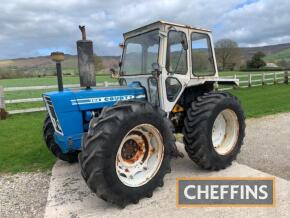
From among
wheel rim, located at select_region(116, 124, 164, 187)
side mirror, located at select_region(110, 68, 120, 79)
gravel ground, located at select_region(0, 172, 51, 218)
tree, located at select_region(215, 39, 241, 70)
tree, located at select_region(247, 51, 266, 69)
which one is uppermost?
tree, located at select_region(215, 39, 241, 70)

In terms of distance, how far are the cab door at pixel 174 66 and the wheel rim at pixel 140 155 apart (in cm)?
72

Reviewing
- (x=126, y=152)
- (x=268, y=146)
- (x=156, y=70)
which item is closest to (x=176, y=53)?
(x=156, y=70)

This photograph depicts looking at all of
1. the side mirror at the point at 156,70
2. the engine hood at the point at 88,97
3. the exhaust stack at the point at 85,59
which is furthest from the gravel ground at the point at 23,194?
the side mirror at the point at 156,70

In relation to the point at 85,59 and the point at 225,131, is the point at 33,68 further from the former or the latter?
the point at 225,131

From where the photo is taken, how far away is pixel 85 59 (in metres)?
4.79

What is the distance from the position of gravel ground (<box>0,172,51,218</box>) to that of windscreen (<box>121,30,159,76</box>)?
7.21 ft

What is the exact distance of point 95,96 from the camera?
4.40 metres

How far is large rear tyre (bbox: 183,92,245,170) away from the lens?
179 inches

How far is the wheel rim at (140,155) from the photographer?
13.1 feet

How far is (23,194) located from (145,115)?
2.09 metres

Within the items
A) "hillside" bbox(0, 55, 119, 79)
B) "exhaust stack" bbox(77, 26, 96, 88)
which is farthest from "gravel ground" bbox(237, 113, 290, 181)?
"hillside" bbox(0, 55, 119, 79)

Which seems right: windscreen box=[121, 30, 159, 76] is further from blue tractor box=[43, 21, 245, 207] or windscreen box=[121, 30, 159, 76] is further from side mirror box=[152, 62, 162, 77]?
side mirror box=[152, 62, 162, 77]

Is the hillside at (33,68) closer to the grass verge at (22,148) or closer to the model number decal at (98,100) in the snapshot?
the grass verge at (22,148)

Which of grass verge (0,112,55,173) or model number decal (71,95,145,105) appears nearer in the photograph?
model number decal (71,95,145,105)
